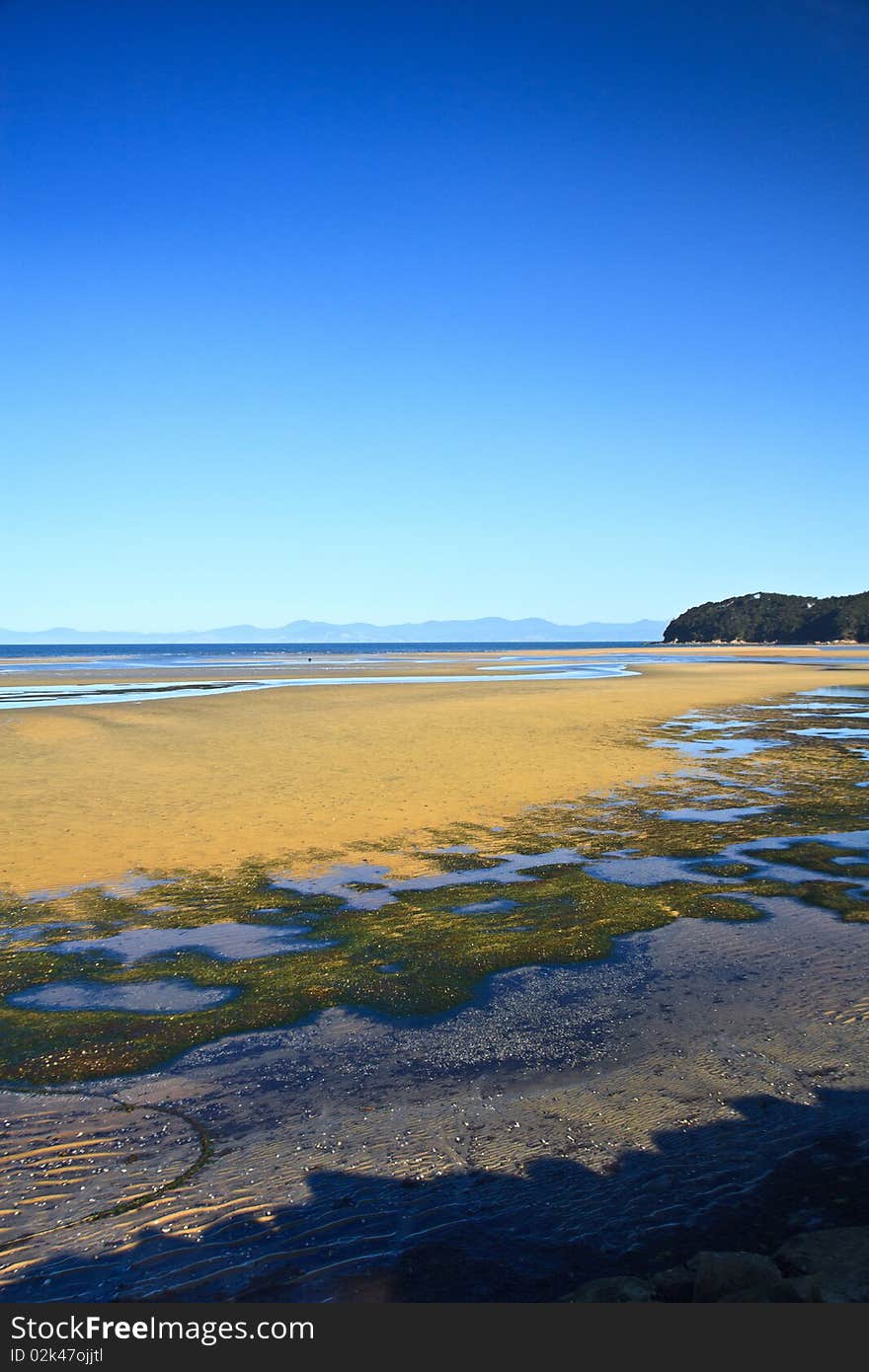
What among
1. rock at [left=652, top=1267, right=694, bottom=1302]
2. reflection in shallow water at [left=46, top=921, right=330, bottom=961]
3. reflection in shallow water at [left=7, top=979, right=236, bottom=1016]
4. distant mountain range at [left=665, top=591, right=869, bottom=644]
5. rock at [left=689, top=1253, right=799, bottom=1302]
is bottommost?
reflection in shallow water at [left=7, top=979, right=236, bottom=1016]

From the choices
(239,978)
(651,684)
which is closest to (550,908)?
(239,978)

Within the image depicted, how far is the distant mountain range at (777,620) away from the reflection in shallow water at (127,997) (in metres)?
148

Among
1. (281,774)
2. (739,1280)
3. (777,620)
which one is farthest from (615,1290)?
(777,620)

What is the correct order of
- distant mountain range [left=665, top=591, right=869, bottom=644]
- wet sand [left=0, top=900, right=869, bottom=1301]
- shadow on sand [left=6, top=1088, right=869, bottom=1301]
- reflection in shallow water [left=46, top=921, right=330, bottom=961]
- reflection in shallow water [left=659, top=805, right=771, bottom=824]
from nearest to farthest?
shadow on sand [left=6, top=1088, right=869, bottom=1301], wet sand [left=0, top=900, right=869, bottom=1301], reflection in shallow water [left=46, top=921, right=330, bottom=961], reflection in shallow water [left=659, top=805, right=771, bottom=824], distant mountain range [left=665, top=591, right=869, bottom=644]

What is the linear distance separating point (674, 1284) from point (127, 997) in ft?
18.1

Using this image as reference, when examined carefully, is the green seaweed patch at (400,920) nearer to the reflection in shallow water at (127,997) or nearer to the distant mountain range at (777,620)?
the reflection in shallow water at (127,997)

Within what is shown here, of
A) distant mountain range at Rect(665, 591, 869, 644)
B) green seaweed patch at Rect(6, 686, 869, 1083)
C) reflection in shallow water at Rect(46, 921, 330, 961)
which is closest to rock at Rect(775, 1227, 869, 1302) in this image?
green seaweed patch at Rect(6, 686, 869, 1083)

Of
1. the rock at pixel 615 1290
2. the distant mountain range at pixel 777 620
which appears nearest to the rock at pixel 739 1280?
the rock at pixel 615 1290

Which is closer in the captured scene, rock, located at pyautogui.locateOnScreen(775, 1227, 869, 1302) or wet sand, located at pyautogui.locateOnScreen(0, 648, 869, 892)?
rock, located at pyautogui.locateOnScreen(775, 1227, 869, 1302)

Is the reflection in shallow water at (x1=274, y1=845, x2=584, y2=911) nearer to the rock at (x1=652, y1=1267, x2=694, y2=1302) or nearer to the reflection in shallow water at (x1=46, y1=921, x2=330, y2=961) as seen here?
the reflection in shallow water at (x1=46, y1=921, x2=330, y2=961)

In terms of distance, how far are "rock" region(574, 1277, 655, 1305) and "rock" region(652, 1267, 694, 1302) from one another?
47 millimetres

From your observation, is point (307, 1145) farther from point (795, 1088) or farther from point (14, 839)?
point (14, 839)

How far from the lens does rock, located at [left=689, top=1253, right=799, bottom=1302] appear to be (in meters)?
3.52

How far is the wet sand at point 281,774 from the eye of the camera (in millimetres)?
12734
